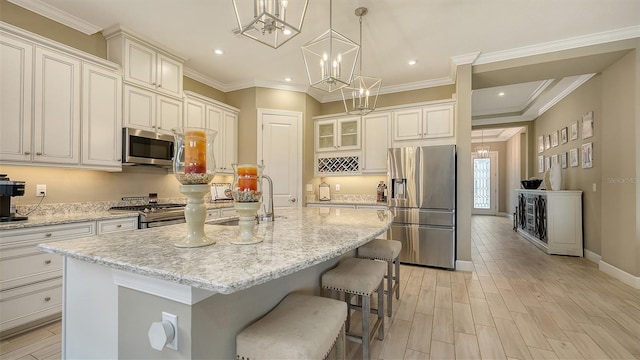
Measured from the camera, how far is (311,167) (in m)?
4.80

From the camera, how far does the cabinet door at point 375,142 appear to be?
4.35 metres

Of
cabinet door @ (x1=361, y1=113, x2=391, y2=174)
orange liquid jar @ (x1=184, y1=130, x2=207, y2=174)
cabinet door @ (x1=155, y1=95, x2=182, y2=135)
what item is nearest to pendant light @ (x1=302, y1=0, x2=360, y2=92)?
cabinet door @ (x1=361, y1=113, x2=391, y2=174)

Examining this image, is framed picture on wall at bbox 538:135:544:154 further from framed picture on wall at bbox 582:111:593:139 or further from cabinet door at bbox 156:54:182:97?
cabinet door at bbox 156:54:182:97

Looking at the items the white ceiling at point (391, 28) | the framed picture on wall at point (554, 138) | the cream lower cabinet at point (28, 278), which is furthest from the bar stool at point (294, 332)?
the framed picture on wall at point (554, 138)

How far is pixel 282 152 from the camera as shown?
4445 mm

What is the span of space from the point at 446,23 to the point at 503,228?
19.6ft

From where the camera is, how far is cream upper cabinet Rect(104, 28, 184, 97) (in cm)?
295

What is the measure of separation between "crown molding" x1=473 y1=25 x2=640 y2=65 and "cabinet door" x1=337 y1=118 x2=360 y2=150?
1.90m

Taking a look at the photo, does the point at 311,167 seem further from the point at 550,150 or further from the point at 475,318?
the point at 550,150

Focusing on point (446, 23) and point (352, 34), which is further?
point (352, 34)

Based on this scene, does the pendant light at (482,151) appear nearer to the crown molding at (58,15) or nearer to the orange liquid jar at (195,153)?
the orange liquid jar at (195,153)

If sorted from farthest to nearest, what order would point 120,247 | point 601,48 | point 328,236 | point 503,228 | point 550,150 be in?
point 503,228, point 550,150, point 601,48, point 328,236, point 120,247

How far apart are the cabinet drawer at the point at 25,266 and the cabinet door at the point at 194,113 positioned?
202 centimetres

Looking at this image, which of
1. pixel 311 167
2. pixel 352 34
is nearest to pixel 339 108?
pixel 311 167
